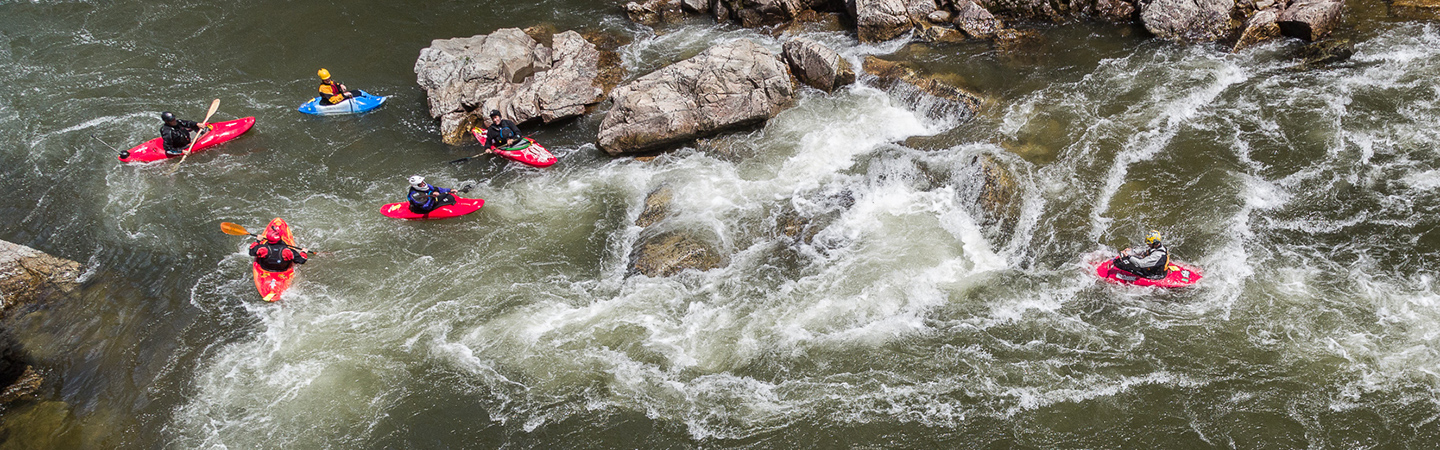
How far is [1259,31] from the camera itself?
1630 centimetres

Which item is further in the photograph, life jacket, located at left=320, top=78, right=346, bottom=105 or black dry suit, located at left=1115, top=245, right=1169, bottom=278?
life jacket, located at left=320, top=78, right=346, bottom=105

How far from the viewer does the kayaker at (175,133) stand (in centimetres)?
1614

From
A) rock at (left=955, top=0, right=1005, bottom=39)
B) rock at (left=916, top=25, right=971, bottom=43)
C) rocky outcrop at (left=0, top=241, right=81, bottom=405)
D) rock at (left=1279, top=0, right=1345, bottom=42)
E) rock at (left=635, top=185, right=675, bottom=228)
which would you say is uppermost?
rock at (left=1279, top=0, right=1345, bottom=42)

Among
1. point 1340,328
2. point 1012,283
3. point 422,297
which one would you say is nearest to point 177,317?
point 422,297

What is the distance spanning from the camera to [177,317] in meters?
12.4

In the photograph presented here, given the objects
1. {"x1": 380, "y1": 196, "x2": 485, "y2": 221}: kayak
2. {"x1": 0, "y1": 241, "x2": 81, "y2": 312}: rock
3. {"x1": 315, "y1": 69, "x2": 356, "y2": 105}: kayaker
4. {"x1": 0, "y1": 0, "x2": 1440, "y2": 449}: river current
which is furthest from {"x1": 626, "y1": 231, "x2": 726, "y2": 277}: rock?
{"x1": 0, "y1": 241, "x2": 81, "y2": 312}: rock

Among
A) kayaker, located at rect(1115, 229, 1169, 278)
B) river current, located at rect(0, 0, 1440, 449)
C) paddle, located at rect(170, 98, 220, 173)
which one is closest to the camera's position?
river current, located at rect(0, 0, 1440, 449)

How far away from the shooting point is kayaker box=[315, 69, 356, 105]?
683 inches

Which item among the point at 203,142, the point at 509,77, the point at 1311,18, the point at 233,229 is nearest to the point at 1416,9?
the point at 1311,18

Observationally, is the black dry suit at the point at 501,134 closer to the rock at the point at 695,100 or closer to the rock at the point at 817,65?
the rock at the point at 695,100

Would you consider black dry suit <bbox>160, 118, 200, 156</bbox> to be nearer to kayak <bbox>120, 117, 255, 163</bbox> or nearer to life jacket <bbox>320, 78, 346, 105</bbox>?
kayak <bbox>120, 117, 255, 163</bbox>

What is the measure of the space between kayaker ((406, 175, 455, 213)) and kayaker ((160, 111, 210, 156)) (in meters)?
6.28

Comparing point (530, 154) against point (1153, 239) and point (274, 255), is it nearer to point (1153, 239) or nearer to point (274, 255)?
point (274, 255)

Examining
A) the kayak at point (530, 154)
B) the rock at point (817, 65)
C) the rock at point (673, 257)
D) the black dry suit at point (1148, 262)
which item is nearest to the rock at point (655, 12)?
the rock at point (817, 65)
